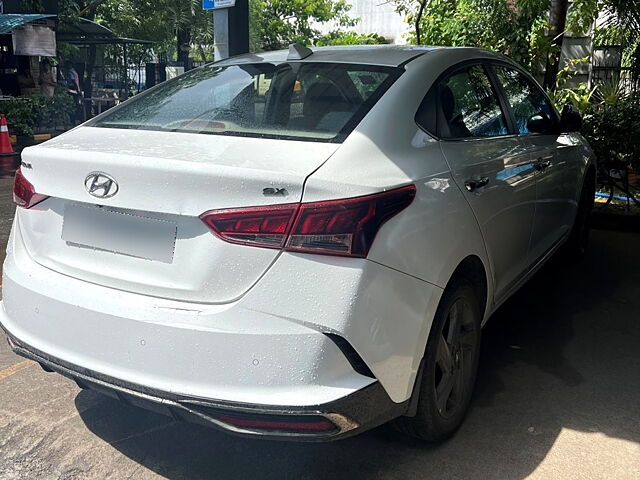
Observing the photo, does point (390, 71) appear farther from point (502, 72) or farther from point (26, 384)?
point (26, 384)

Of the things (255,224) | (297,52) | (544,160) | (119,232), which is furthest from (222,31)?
(255,224)

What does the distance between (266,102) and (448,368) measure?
1.39 metres

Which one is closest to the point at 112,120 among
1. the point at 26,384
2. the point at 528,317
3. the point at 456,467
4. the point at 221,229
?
the point at 221,229

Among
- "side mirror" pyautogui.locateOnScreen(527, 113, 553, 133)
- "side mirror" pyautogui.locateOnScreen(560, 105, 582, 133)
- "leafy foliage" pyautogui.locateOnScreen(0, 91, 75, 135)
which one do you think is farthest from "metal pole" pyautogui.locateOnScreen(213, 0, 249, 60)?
"leafy foliage" pyautogui.locateOnScreen(0, 91, 75, 135)

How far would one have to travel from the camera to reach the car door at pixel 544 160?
3955mm

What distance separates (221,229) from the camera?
226 cm

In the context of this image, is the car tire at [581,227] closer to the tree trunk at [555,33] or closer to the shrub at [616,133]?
the shrub at [616,133]

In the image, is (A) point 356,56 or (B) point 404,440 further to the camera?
(A) point 356,56

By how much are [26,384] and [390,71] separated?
236cm

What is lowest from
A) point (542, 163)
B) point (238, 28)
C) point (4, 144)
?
point (4, 144)

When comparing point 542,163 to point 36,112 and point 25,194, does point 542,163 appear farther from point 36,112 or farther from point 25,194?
point 36,112

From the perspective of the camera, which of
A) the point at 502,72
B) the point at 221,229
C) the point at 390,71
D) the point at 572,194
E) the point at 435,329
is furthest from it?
the point at 572,194

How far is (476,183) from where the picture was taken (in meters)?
3.01

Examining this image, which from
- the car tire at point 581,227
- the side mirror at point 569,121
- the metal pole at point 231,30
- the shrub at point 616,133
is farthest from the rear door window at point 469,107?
the shrub at point 616,133
